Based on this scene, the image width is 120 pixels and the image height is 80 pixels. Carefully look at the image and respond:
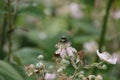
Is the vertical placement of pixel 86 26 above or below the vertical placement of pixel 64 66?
below

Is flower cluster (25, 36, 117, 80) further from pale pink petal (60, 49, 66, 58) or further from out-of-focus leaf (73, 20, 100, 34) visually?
out-of-focus leaf (73, 20, 100, 34)

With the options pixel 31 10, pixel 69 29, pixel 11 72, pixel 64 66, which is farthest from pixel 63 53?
pixel 69 29

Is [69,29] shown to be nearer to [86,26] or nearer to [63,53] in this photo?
[86,26]

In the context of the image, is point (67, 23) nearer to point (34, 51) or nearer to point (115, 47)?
point (115, 47)

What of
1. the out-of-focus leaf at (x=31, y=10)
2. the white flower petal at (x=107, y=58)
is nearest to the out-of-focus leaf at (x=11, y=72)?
the white flower petal at (x=107, y=58)

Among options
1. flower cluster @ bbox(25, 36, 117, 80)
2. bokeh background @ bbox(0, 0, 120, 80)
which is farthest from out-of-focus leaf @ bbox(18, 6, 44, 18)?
flower cluster @ bbox(25, 36, 117, 80)

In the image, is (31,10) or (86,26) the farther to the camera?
(86,26)

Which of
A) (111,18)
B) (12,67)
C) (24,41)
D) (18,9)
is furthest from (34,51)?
(24,41)

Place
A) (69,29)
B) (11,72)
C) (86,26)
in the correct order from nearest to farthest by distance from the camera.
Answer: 1. (11,72)
2. (86,26)
3. (69,29)
